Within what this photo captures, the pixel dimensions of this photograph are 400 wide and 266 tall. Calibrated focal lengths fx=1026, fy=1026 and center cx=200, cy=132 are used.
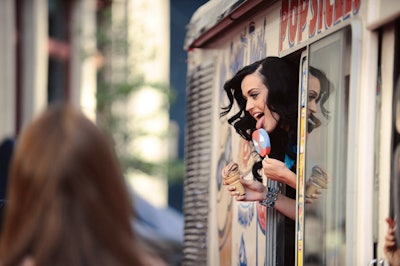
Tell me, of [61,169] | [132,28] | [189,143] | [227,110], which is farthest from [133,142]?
[61,169]

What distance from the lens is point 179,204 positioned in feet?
57.0

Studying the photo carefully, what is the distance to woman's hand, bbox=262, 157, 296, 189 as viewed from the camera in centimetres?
390

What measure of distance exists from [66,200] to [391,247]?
1142 millimetres

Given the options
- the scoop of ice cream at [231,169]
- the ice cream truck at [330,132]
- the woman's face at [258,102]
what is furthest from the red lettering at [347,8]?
the scoop of ice cream at [231,169]

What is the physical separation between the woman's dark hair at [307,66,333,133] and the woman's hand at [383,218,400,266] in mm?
519

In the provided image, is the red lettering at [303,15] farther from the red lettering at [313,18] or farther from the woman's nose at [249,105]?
the woman's nose at [249,105]

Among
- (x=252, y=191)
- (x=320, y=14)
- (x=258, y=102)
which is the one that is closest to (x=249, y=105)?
(x=258, y=102)

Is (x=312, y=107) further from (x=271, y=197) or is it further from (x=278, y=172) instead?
(x=271, y=197)

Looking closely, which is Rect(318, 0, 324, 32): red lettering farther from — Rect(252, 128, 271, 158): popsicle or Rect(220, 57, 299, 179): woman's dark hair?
Rect(252, 128, 271, 158): popsicle

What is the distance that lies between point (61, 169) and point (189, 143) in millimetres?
2935

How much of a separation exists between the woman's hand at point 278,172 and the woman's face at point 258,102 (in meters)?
0.13

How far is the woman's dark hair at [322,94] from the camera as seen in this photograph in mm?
3611

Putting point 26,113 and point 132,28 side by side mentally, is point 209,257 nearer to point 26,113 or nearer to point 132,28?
point 132,28

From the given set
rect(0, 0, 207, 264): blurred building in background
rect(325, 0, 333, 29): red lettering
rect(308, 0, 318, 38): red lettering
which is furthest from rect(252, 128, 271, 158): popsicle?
rect(0, 0, 207, 264): blurred building in background
